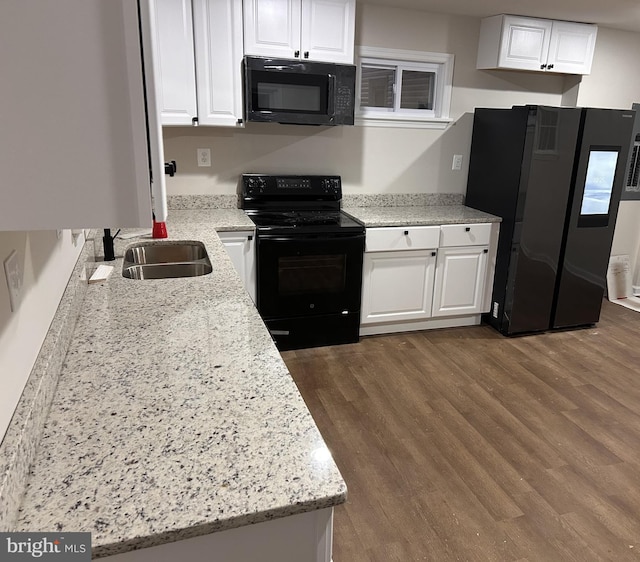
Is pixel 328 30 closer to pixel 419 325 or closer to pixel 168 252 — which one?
pixel 168 252

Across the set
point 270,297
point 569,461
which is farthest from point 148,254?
point 569,461

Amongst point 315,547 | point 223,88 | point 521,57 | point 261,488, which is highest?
point 521,57

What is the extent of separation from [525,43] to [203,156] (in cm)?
250

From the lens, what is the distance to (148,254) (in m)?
2.64

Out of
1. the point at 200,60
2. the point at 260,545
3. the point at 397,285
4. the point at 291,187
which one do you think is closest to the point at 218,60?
the point at 200,60

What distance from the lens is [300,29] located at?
3064 millimetres

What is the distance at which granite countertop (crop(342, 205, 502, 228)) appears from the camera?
11.2 feet

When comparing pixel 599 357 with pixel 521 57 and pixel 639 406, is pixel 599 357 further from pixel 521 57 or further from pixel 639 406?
pixel 521 57

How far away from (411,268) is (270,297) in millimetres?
1063

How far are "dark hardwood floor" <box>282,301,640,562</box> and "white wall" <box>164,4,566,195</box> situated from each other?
4.26ft

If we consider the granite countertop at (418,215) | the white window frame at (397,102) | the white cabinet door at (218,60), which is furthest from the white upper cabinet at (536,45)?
the white cabinet door at (218,60)

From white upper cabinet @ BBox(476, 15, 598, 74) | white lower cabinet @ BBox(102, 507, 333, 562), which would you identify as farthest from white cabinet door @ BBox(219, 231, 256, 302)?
white upper cabinet @ BBox(476, 15, 598, 74)

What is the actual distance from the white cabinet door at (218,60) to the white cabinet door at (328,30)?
420mm

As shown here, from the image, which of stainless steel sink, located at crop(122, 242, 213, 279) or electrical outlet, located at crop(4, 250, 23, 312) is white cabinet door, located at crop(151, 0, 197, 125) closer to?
stainless steel sink, located at crop(122, 242, 213, 279)
